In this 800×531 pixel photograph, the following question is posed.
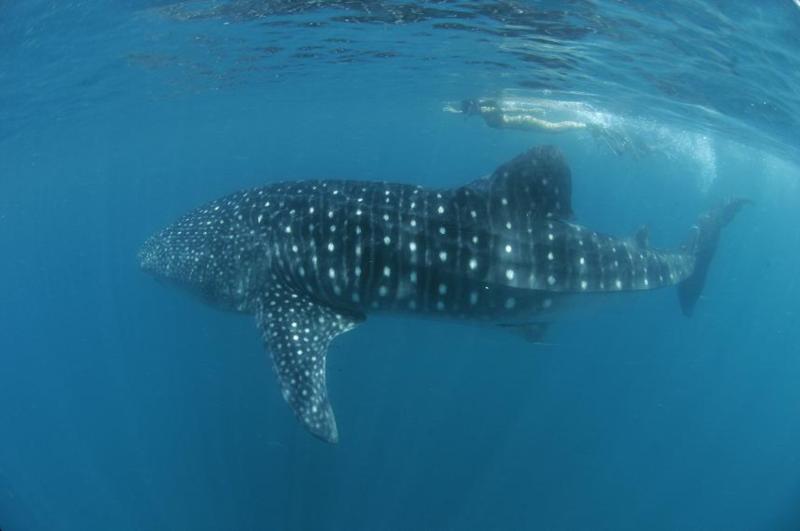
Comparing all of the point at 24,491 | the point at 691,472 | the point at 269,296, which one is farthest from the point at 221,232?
the point at 691,472

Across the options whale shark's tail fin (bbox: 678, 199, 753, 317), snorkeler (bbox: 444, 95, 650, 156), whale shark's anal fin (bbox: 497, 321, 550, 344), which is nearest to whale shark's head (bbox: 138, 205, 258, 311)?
whale shark's anal fin (bbox: 497, 321, 550, 344)

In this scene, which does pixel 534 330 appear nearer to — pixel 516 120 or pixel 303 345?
pixel 303 345

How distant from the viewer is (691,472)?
1873 centimetres

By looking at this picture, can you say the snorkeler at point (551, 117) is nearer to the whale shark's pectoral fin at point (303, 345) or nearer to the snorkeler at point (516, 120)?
the snorkeler at point (516, 120)

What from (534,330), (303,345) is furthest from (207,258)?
(534,330)

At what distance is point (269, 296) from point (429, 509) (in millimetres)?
7779

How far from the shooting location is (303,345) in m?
6.99

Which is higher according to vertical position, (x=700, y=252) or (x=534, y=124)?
(x=700, y=252)

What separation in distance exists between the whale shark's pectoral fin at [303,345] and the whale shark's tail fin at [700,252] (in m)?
7.83

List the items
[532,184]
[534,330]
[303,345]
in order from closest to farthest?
[303,345] → [532,184] → [534,330]

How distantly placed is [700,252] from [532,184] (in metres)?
6.36

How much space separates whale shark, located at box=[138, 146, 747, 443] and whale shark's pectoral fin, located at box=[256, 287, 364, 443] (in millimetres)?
16

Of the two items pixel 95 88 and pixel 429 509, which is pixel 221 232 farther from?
pixel 95 88

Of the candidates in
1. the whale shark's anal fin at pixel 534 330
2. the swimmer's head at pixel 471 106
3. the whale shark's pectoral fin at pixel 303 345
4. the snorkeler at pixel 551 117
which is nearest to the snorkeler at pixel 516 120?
the snorkeler at pixel 551 117
